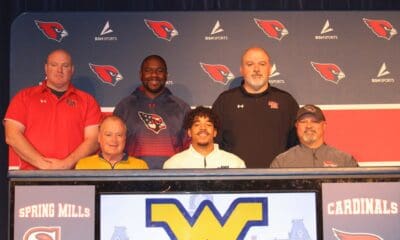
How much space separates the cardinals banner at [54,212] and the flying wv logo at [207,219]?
17 cm

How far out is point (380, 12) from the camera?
6.59 m

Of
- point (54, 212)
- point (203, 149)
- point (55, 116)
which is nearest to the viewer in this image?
point (54, 212)

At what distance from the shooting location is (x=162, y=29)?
654 cm

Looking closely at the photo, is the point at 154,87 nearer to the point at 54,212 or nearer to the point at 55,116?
the point at 55,116

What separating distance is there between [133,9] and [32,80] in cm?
119

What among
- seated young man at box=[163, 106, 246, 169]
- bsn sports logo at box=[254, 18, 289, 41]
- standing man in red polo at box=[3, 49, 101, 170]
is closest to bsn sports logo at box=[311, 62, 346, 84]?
bsn sports logo at box=[254, 18, 289, 41]

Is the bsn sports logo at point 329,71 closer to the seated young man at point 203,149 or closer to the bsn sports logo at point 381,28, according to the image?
the bsn sports logo at point 381,28

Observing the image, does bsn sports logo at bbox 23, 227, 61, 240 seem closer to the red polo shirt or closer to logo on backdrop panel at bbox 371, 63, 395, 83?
the red polo shirt

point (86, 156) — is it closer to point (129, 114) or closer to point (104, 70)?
point (129, 114)

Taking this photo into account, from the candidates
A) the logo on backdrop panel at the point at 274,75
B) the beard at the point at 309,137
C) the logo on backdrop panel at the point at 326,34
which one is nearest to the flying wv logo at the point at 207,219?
the beard at the point at 309,137

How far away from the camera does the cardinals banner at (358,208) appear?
1.89 metres

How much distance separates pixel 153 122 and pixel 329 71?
1.86 m

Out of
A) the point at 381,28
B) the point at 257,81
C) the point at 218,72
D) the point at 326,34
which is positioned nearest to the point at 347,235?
the point at 257,81

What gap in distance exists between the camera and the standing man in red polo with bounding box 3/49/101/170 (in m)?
5.58
